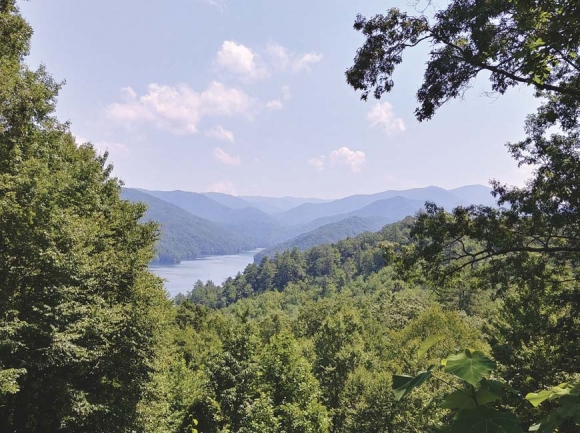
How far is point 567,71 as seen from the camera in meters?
8.28

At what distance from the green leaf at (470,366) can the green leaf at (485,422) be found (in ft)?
0.32

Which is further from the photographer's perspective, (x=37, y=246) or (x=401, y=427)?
(x=401, y=427)

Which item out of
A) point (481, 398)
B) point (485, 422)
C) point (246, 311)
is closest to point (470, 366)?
point (481, 398)

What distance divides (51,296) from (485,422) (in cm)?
1332

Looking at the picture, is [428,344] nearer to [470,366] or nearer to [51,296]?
[470,366]

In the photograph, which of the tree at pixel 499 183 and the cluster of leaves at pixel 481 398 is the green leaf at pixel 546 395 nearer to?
the cluster of leaves at pixel 481 398

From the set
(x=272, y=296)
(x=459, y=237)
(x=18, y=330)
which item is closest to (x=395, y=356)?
(x=459, y=237)

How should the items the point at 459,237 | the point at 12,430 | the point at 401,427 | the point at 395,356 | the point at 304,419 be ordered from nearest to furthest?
the point at 459,237
the point at 12,430
the point at 304,419
the point at 401,427
the point at 395,356

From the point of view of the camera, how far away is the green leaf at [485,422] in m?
1.16

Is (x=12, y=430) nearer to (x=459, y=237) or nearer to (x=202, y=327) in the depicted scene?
(x=459, y=237)

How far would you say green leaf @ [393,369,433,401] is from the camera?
139 cm

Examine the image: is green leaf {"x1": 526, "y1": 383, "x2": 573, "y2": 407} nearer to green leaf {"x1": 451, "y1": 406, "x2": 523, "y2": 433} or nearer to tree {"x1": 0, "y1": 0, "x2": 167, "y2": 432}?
green leaf {"x1": 451, "y1": 406, "x2": 523, "y2": 433}

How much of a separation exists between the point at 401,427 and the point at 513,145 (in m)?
14.9

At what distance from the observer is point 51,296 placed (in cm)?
1142
